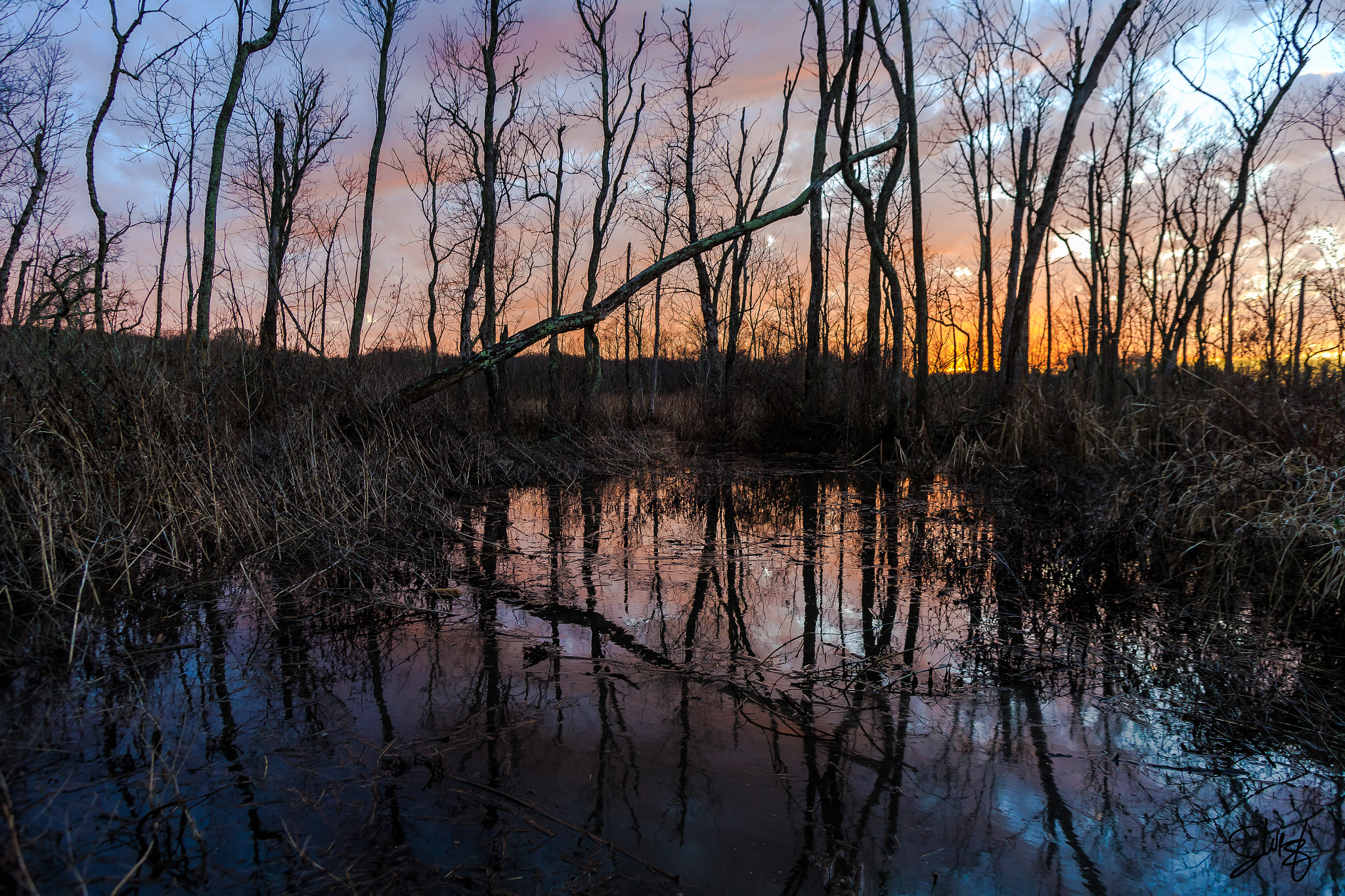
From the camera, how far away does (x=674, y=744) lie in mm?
2252

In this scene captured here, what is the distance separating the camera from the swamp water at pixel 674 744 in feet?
5.51

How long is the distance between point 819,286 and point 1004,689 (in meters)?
11.1

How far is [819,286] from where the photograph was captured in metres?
12.8

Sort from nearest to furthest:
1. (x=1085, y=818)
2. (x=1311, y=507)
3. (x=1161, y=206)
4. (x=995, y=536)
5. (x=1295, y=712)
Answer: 1. (x=1085, y=818)
2. (x=1295, y=712)
3. (x=1311, y=507)
4. (x=995, y=536)
5. (x=1161, y=206)

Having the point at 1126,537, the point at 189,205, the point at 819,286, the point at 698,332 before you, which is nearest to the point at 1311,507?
the point at 1126,537

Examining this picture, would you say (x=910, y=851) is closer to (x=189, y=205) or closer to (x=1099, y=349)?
(x=1099, y=349)

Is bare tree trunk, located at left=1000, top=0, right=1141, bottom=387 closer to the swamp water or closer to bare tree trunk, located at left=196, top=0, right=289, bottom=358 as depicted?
the swamp water

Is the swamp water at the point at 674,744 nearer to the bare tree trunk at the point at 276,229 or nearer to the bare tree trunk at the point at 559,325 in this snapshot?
the bare tree trunk at the point at 559,325

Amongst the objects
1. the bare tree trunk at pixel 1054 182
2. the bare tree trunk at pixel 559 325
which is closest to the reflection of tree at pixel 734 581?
the bare tree trunk at pixel 559 325

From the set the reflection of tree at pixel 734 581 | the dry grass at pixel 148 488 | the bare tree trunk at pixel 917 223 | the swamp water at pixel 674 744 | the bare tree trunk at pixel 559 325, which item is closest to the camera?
the swamp water at pixel 674 744

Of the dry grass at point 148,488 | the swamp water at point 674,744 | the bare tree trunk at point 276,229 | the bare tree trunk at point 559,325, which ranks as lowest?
the swamp water at point 674,744

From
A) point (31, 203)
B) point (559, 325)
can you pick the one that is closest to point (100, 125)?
point (31, 203)

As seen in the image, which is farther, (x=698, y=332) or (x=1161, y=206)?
(x=698, y=332)

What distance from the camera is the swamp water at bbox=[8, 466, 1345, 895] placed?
5.51 ft
